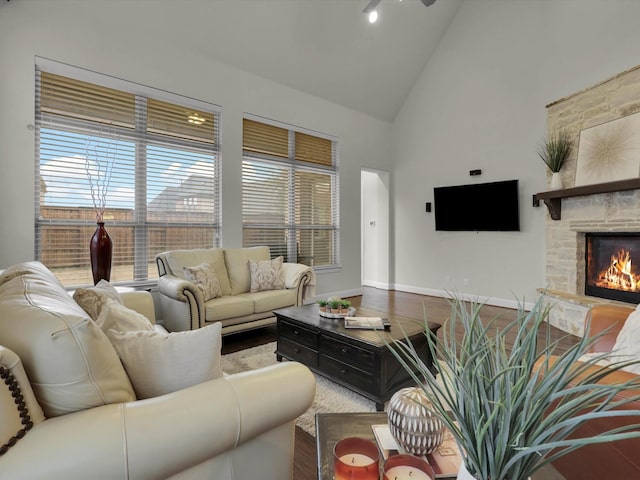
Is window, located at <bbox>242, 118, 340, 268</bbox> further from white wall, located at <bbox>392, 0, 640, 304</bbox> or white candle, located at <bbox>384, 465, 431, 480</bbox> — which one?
white candle, located at <bbox>384, 465, 431, 480</bbox>

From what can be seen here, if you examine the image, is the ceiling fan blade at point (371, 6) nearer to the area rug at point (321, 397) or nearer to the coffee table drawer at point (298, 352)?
the coffee table drawer at point (298, 352)

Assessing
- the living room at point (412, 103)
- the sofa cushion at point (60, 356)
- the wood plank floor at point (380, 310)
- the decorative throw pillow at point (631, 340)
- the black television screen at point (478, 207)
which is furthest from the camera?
the black television screen at point (478, 207)

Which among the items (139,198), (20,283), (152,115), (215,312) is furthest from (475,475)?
(152,115)

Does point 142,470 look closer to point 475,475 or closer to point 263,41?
point 475,475

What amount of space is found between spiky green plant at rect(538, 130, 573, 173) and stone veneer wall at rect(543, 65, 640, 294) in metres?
0.06

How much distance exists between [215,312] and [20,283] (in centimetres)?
221

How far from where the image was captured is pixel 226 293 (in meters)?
3.98

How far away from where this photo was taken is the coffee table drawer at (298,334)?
8.56ft

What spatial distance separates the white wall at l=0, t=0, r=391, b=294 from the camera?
3.13 metres

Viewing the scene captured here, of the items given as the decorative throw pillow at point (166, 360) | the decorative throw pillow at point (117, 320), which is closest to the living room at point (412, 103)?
the decorative throw pillow at point (117, 320)

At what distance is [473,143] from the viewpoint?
5.56 m

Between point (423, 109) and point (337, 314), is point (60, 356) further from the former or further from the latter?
point (423, 109)

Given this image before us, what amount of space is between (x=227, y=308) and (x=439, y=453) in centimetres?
274

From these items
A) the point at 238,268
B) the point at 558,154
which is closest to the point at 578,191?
the point at 558,154
